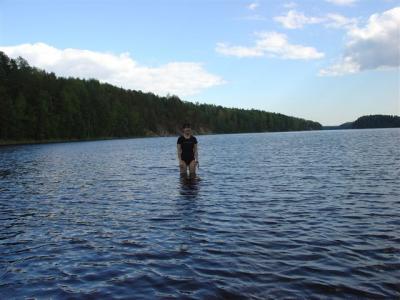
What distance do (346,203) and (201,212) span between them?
17.9 ft

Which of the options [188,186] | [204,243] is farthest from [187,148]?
[204,243]

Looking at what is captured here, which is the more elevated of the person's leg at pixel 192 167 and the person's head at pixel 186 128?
the person's head at pixel 186 128

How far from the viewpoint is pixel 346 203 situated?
1470 cm

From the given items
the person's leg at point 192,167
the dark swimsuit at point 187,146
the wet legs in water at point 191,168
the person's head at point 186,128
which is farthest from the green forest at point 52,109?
the person's head at point 186,128

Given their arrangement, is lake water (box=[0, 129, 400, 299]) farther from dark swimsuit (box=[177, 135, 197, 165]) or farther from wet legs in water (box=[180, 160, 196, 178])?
wet legs in water (box=[180, 160, 196, 178])

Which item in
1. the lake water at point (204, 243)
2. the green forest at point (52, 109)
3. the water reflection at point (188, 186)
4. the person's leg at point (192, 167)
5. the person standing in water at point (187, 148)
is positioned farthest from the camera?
the green forest at point (52, 109)

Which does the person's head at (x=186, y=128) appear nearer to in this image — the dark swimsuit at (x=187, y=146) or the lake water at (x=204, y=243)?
the dark swimsuit at (x=187, y=146)

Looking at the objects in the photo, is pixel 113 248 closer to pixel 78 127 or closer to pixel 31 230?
pixel 31 230

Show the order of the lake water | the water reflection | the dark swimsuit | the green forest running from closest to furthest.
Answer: the lake water
the water reflection
the dark swimsuit
the green forest

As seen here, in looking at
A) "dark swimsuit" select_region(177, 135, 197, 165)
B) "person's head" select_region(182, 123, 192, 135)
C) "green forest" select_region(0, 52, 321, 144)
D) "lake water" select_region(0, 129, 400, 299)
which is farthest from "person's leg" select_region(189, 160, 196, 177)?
"green forest" select_region(0, 52, 321, 144)

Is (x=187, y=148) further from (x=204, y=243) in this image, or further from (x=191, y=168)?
(x=204, y=243)

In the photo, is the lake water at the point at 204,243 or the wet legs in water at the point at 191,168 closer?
the lake water at the point at 204,243

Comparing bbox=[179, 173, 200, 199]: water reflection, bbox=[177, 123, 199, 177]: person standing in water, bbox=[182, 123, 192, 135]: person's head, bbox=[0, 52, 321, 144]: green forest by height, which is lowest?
bbox=[179, 173, 200, 199]: water reflection

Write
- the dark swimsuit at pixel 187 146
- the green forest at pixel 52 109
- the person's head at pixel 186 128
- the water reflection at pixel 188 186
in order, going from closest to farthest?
the water reflection at pixel 188 186 → the person's head at pixel 186 128 → the dark swimsuit at pixel 187 146 → the green forest at pixel 52 109
